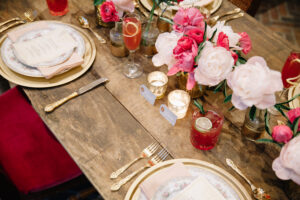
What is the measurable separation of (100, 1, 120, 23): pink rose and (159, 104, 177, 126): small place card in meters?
0.51

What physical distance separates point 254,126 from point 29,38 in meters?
1.09

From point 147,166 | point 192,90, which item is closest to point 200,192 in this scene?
point 147,166

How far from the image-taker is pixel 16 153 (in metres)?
1.44

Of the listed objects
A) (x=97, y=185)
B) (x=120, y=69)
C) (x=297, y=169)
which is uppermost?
(x=297, y=169)

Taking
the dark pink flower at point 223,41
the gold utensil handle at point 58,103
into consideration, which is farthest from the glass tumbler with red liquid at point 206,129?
the gold utensil handle at point 58,103

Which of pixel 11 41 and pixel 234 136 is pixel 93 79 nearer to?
pixel 11 41

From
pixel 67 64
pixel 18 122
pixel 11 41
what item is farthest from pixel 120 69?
pixel 18 122

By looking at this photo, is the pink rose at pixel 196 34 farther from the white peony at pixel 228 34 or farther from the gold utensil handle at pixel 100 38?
the gold utensil handle at pixel 100 38

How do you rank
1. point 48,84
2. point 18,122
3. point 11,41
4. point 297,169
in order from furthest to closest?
1. point 18,122
2. point 11,41
3. point 48,84
4. point 297,169

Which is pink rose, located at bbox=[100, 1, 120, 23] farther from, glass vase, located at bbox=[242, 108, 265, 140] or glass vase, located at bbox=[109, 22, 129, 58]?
glass vase, located at bbox=[242, 108, 265, 140]

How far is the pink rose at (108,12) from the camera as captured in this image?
1.34 metres

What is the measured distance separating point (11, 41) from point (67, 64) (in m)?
0.33

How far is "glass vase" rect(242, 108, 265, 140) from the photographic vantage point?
43.5 inches

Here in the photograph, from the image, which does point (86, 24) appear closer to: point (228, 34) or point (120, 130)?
point (120, 130)
